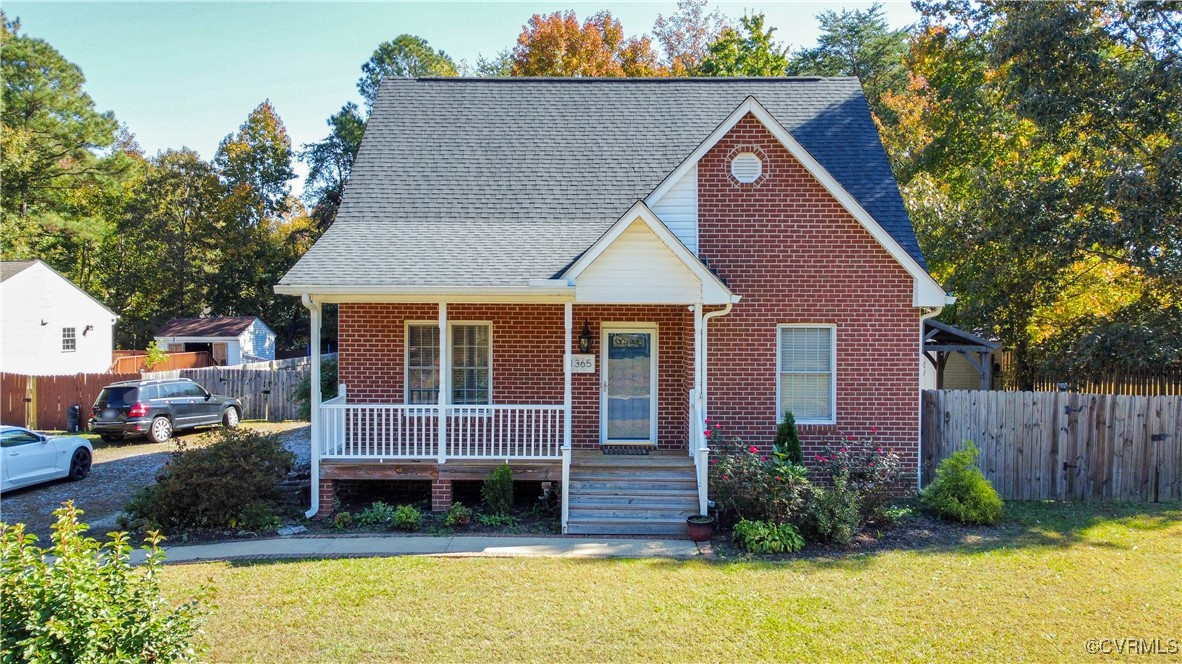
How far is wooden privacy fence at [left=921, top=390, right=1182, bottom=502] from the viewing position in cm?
1288

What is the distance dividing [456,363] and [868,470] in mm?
6943

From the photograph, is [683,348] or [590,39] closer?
[683,348]

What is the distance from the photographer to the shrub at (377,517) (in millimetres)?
11395

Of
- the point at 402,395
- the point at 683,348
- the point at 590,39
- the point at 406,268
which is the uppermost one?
the point at 590,39

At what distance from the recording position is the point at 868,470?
11.1m

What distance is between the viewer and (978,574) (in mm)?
8953

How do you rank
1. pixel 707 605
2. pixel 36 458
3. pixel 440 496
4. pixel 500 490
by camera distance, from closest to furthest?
pixel 707 605 < pixel 500 490 < pixel 440 496 < pixel 36 458

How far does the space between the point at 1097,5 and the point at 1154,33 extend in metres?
1.46

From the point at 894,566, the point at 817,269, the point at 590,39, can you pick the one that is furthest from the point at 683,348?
the point at 590,39

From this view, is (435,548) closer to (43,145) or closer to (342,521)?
(342,521)

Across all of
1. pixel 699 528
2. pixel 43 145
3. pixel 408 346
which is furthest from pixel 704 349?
pixel 43 145

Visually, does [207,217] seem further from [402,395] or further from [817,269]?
[817,269]

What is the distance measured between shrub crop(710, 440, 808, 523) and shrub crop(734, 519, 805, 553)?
9.0 inches

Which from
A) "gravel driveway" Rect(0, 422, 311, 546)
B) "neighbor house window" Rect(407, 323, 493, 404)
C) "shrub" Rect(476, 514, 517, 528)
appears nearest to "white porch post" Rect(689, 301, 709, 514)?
"shrub" Rect(476, 514, 517, 528)
